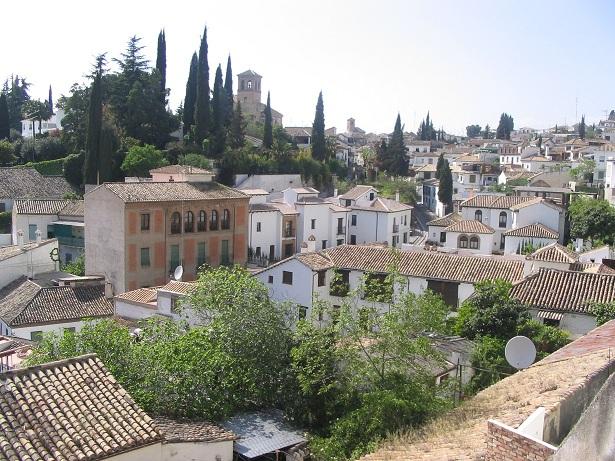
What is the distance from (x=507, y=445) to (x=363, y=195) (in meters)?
44.8

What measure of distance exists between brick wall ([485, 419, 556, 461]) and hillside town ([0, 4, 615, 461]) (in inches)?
0.9

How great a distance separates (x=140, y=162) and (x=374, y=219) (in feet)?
60.6

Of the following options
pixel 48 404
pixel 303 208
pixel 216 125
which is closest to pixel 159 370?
pixel 48 404

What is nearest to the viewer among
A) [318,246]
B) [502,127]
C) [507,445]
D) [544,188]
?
[507,445]

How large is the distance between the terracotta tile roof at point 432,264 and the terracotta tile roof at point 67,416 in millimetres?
17021

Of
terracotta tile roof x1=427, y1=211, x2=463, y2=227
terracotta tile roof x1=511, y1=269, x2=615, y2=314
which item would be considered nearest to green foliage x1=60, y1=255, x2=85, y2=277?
terracotta tile roof x1=427, y1=211, x2=463, y2=227

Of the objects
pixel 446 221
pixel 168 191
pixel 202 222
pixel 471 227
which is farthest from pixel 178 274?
pixel 446 221

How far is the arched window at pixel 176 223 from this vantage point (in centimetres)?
3844

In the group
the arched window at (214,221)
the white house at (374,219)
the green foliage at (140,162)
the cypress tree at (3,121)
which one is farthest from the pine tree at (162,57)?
the arched window at (214,221)

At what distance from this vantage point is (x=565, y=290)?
22031 millimetres

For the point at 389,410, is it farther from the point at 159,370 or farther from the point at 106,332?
the point at 106,332

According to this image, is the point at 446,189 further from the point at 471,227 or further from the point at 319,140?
the point at 471,227

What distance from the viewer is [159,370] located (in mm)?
16344

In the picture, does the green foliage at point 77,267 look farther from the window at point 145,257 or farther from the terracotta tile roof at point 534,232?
the terracotta tile roof at point 534,232
